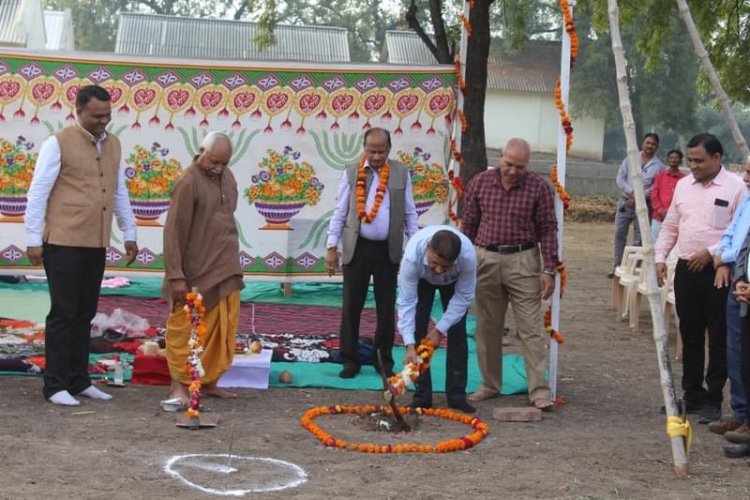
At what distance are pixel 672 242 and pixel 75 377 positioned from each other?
4197mm

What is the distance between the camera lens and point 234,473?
19.0 feet

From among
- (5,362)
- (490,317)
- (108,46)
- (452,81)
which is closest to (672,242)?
(490,317)

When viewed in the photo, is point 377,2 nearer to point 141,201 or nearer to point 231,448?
point 141,201

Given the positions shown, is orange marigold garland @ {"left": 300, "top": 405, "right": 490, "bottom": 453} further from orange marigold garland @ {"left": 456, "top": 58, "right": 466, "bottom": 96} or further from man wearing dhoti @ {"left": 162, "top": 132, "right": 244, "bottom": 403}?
orange marigold garland @ {"left": 456, "top": 58, "right": 466, "bottom": 96}

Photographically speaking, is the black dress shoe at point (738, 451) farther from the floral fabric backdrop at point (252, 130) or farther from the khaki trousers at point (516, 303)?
the floral fabric backdrop at point (252, 130)

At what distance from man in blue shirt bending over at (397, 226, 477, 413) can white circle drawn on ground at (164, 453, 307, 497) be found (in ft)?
4.07

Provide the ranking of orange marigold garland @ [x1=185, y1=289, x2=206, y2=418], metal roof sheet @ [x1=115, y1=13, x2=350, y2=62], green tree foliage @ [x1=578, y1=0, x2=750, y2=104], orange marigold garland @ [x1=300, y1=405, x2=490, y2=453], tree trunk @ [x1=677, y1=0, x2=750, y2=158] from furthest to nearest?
metal roof sheet @ [x1=115, y1=13, x2=350, y2=62], green tree foliage @ [x1=578, y1=0, x2=750, y2=104], orange marigold garland @ [x1=185, y1=289, x2=206, y2=418], tree trunk @ [x1=677, y1=0, x2=750, y2=158], orange marigold garland @ [x1=300, y1=405, x2=490, y2=453]

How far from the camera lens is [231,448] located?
Result: 6309 millimetres

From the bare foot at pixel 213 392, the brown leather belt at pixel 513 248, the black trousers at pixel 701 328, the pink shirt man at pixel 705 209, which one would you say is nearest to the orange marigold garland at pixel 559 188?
the brown leather belt at pixel 513 248

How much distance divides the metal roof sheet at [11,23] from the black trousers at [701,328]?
2011cm

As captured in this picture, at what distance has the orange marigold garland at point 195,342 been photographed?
6.95 m

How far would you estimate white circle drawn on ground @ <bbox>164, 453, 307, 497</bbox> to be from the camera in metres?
5.52

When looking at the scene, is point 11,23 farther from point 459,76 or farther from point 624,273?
point 459,76

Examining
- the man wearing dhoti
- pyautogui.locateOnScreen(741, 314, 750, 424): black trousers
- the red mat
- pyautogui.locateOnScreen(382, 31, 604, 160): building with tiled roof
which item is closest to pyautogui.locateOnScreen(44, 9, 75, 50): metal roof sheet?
pyautogui.locateOnScreen(382, 31, 604, 160): building with tiled roof
